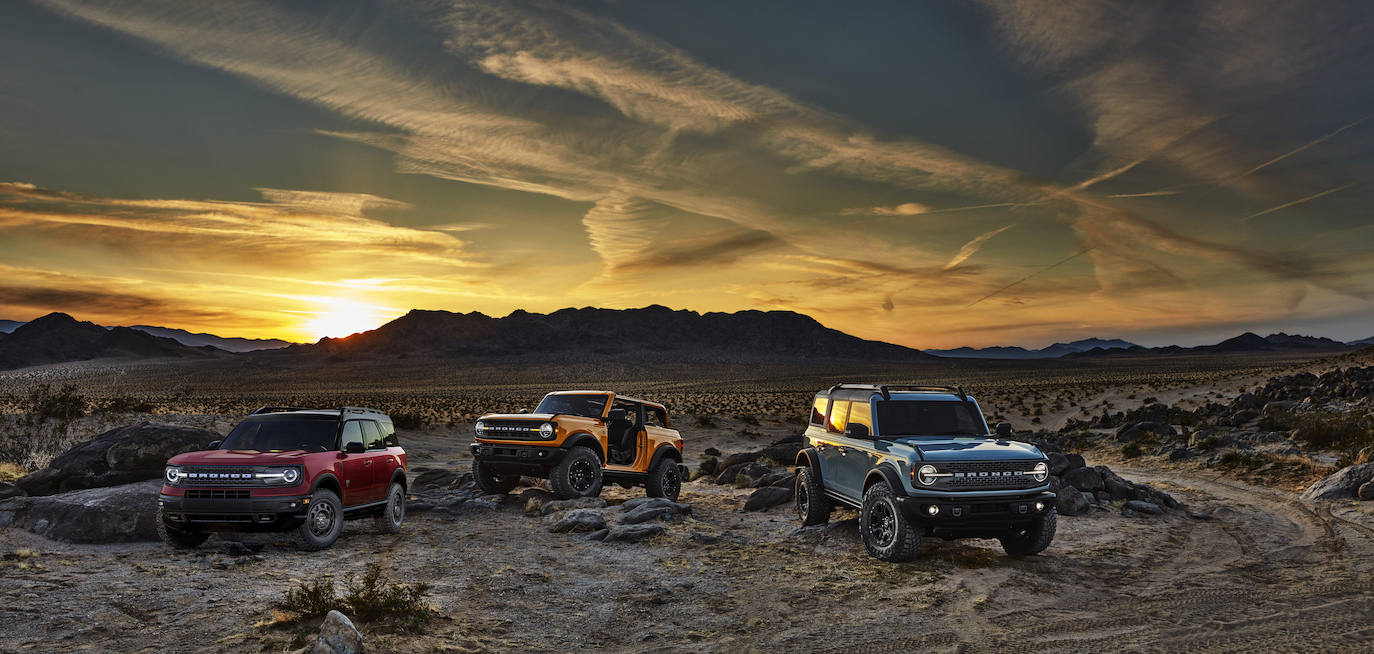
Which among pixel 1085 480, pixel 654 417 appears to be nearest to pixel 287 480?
pixel 654 417

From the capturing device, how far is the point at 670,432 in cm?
1738

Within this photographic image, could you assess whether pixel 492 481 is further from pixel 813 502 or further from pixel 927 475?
pixel 927 475

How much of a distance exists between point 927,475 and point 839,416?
114 inches

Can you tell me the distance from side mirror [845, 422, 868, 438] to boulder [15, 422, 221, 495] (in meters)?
12.2

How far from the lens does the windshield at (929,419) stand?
11.5 metres

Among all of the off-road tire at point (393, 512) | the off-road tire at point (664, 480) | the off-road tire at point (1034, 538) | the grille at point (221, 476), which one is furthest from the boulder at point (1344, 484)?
the grille at point (221, 476)

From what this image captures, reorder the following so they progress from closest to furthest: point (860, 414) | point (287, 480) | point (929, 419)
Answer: point (287, 480) → point (929, 419) → point (860, 414)

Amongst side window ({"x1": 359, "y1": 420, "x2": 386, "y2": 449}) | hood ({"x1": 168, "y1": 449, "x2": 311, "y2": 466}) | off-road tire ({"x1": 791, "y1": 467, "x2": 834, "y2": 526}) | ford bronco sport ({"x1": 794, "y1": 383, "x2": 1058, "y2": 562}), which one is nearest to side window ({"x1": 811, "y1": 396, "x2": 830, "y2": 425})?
ford bronco sport ({"x1": 794, "y1": 383, "x2": 1058, "y2": 562})

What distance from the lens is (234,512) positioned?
33.6ft

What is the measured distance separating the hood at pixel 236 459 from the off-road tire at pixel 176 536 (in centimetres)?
86

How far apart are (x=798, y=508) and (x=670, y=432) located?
14.7ft

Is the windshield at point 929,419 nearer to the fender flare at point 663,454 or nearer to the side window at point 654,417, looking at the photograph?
the fender flare at point 663,454

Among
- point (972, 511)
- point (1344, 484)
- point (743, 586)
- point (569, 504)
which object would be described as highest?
point (972, 511)

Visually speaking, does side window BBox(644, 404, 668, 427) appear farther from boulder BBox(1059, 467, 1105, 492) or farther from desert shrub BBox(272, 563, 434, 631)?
desert shrub BBox(272, 563, 434, 631)
